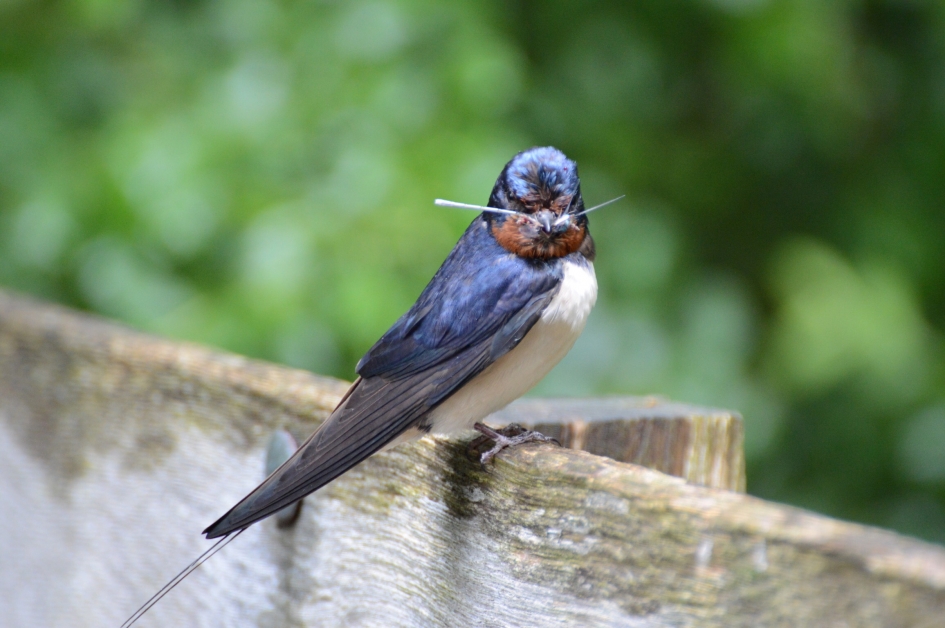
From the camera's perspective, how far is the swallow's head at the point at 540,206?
4.92 ft

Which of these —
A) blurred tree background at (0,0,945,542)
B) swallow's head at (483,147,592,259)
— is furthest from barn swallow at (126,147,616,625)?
blurred tree background at (0,0,945,542)

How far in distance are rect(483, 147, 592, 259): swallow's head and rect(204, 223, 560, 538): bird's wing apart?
0.05 meters

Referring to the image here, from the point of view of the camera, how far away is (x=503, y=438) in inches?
44.3

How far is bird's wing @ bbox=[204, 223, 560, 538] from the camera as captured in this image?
3.63 feet

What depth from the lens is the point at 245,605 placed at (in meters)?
1.38

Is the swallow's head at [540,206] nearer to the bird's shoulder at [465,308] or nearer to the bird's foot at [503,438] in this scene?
the bird's shoulder at [465,308]

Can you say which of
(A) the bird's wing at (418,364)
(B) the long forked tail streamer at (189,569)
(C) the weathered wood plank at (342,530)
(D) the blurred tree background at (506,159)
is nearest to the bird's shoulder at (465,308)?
(A) the bird's wing at (418,364)

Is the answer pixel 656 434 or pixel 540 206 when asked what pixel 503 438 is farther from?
pixel 540 206

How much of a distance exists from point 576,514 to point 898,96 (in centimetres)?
305

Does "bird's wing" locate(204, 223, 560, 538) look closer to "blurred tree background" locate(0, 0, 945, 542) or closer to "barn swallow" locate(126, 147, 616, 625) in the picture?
"barn swallow" locate(126, 147, 616, 625)

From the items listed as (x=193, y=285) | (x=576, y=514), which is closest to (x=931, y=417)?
(x=193, y=285)

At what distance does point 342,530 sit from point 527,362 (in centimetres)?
33

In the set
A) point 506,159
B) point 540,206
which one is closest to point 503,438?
point 540,206

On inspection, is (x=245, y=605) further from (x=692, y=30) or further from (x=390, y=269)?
(x=692, y=30)
